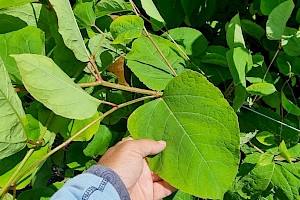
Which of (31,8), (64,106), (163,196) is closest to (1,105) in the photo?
(64,106)

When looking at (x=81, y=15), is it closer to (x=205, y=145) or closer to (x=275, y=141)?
(x=205, y=145)

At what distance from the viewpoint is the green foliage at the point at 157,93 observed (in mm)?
794

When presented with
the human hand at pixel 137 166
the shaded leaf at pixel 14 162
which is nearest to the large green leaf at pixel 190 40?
the human hand at pixel 137 166

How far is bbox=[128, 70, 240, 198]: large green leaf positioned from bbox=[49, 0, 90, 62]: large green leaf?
5.2 inches

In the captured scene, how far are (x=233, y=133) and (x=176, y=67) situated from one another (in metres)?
0.21

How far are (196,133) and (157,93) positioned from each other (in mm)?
96

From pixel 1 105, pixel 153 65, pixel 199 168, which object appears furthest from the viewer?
pixel 153 65

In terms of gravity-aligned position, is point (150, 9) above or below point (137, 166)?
above

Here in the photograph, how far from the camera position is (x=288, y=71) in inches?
40.4

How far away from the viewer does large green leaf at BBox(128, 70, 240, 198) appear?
84 centimetres

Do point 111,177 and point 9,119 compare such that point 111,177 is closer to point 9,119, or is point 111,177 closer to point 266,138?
point 9,119

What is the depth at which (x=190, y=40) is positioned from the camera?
1.04 m

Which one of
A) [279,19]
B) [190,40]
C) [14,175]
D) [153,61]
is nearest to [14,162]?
[14,175]

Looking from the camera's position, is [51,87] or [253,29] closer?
[51,87]
